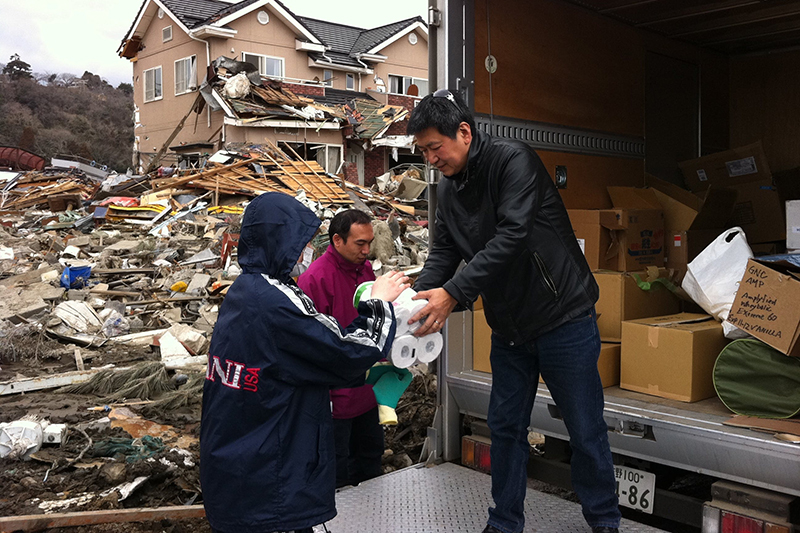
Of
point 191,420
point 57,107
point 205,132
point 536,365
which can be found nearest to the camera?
point 536,365

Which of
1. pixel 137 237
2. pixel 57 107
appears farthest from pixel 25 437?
pixel 57 107

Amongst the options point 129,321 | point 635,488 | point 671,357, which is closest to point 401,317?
point 635,488

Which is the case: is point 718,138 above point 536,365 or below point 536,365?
above

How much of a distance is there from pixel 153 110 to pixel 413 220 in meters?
16.9

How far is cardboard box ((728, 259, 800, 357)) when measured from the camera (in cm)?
314

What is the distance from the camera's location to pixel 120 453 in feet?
17.5

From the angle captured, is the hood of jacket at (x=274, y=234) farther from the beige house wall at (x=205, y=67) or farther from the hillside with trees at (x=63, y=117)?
the hillside with trees at (x=63, y=117)

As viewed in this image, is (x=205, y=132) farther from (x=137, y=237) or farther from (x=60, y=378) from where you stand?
(x=60, y=378)

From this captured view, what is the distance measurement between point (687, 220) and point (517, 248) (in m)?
2.76

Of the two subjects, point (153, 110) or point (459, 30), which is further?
point (153, 110)

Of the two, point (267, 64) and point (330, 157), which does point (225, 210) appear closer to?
point (330, 157)

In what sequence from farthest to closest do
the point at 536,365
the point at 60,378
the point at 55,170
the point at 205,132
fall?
the point at 55,170, the point at 205,132, the point at 60,378, the point at 536,365

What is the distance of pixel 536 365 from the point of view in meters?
3.21

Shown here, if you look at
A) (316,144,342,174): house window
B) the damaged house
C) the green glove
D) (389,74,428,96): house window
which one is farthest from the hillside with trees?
the green glove
